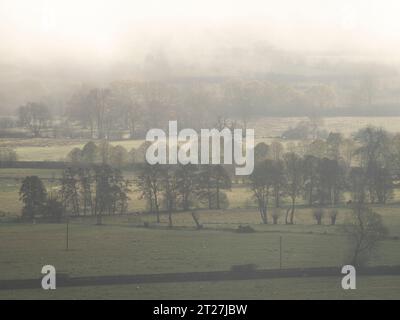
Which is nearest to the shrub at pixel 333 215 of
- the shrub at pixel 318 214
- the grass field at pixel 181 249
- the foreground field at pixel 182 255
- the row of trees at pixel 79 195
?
the grass field at pixel 181 249

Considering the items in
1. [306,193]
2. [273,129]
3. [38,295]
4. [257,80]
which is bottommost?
[38,295]

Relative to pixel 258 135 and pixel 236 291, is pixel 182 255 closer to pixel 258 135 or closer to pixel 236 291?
pixel 236 291

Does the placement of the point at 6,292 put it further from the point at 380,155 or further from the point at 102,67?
the point at 380,155

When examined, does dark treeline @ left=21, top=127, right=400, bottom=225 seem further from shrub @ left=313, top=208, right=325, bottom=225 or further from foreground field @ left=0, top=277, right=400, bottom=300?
foreground field @ left=0, top=277, right=400, bottom=300

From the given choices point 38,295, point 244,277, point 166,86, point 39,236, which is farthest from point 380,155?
point 38,295

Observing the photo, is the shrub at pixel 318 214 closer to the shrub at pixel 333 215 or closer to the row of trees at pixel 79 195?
the shrub at pixel 333 215

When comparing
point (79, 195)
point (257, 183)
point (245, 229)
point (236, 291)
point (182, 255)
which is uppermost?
point (257, 183)

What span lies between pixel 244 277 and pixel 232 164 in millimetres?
8213

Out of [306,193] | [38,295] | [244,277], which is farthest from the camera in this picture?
[306,193]

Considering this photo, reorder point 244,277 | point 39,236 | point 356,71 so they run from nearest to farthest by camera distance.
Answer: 1. point 244,277
2. point 39,236
3. point 356,71

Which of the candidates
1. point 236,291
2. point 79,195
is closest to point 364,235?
point 236,291

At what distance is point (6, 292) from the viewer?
2175 cm

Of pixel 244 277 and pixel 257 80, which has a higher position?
pixel 257 80

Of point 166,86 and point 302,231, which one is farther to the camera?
point 166,86
